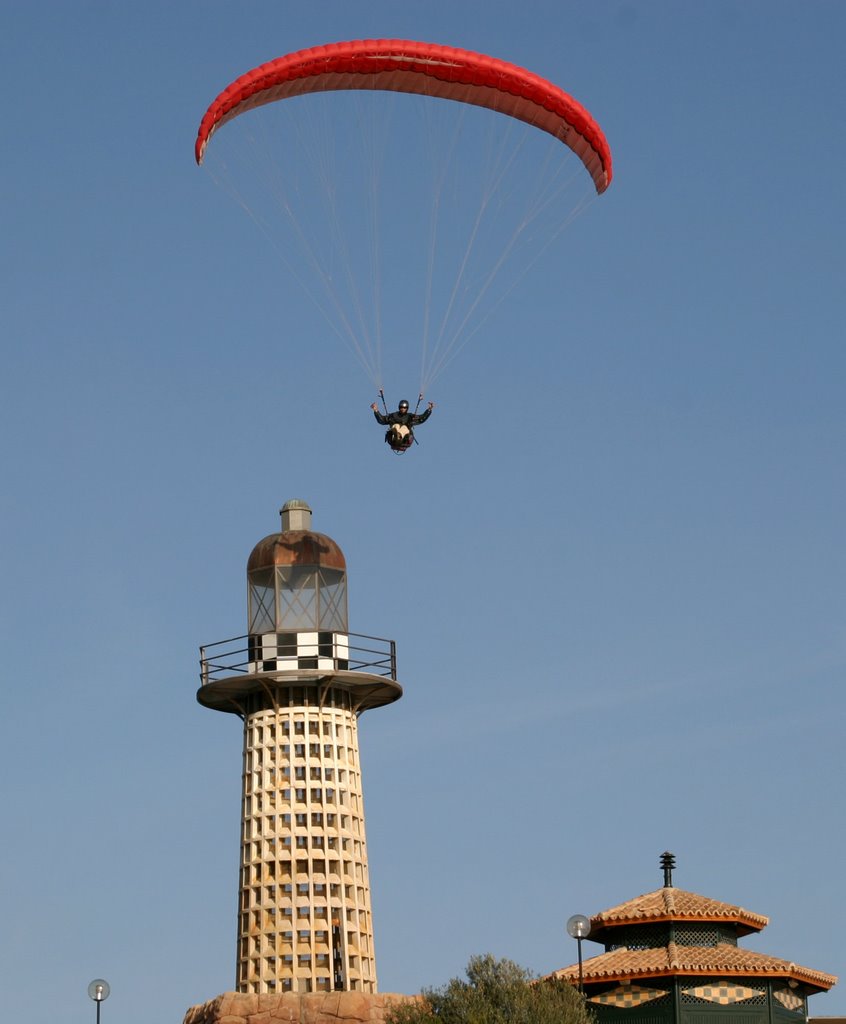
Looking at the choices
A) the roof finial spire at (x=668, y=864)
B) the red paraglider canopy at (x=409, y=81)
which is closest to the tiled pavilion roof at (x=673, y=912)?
the roof finial spire at (x=668, y=864)

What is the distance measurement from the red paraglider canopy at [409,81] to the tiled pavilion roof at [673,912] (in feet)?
66.4

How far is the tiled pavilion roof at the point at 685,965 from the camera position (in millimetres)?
59656

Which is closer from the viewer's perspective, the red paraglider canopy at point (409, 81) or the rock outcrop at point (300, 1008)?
the rock outcrop at point (300, 1008)

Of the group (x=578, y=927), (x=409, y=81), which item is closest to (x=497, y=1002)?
(x=578, y=927)

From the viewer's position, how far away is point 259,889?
199ft

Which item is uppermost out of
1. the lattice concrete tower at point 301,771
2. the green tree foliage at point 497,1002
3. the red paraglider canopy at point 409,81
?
the red paraglider canopy at point 409,81

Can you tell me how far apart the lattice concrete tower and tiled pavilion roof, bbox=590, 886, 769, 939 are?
20.8ft

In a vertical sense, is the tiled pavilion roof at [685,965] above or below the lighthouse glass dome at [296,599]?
below

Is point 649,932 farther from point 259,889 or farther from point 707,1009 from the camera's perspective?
point 259,889

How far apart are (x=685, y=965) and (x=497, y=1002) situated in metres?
5.53

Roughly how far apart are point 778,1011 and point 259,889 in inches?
540

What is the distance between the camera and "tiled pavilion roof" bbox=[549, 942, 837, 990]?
196ft

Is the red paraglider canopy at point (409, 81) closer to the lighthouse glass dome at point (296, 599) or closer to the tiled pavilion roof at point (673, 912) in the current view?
the lighthouse glass dome at point (296, 599)

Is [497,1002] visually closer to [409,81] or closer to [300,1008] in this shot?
[300,1008]
